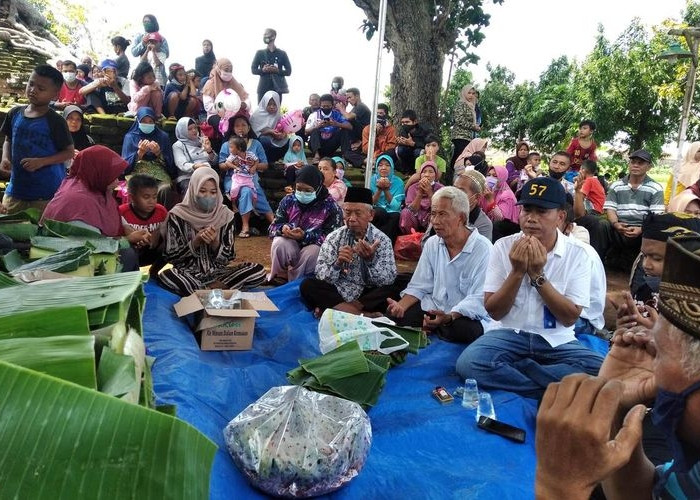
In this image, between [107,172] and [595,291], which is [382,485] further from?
[107,172]

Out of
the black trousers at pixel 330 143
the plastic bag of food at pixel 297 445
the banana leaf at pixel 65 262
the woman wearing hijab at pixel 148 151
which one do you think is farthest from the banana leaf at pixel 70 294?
the black trousers at pixel 330 143

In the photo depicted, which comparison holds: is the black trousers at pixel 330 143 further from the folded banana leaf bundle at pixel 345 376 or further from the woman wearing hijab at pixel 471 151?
the folded banana leaf bundle at pixel 345 376

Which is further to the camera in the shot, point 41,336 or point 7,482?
point 41,336

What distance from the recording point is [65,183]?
4.16 meters

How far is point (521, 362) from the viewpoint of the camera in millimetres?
3102

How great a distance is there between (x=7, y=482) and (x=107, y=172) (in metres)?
3.75

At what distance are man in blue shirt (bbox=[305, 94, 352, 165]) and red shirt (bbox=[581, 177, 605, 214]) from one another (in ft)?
12.3

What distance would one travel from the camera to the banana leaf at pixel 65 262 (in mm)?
2228

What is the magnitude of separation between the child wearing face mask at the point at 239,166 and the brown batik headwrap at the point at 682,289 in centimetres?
651

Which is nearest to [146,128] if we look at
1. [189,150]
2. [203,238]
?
[189,150]

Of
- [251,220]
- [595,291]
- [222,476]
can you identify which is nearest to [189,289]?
[222,476]

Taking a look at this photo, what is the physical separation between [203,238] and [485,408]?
2650 mm

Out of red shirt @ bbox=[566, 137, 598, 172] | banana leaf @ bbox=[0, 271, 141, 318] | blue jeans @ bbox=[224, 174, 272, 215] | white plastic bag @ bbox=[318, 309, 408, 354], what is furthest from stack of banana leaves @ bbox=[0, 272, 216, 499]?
red shirt @ bbox=[566, 137, 598, 172]

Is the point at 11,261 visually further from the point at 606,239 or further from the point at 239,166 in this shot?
the point at 606,239
